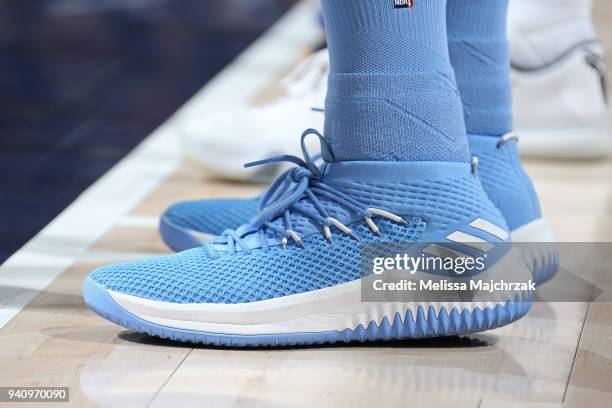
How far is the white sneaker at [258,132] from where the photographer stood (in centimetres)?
172

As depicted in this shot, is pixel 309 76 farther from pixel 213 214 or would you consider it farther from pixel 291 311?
pixel 291 311

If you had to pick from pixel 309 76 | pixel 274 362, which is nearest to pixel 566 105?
pixel 309 76

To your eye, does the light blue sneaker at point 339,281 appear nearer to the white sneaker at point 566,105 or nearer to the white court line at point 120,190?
the white court line at point 120,190

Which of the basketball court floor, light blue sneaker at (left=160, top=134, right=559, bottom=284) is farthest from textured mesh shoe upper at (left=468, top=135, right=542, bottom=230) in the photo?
the basketball court floor

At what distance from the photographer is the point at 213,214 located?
1.34 meters

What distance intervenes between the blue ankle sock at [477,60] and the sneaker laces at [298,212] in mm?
226

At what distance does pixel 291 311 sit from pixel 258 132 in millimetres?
715

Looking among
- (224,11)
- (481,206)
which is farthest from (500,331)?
(224,11)

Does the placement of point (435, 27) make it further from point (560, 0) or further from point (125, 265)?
point (560, 0)

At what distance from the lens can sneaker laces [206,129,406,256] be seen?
3.52ft

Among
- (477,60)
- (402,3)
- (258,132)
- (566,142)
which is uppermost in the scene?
(402,3)

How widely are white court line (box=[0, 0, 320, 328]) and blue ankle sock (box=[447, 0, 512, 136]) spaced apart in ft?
1.64

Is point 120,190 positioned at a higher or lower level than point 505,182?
lower

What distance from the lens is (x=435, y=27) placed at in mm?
1061
